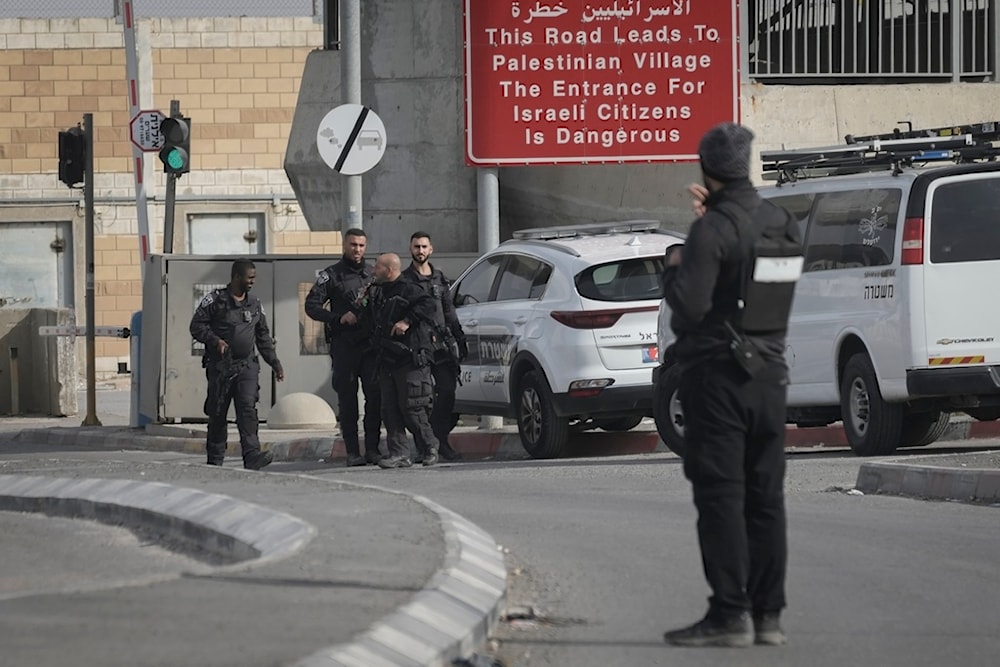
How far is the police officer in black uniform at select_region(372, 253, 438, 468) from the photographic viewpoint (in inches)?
583

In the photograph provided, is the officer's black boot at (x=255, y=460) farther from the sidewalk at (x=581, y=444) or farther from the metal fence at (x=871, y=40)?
the metal fence at (x=871, y=40)

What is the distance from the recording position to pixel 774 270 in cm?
692

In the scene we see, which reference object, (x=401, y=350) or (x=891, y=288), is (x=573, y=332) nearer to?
(x=401, y=350)

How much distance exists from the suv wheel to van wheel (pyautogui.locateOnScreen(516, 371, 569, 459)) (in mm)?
2565

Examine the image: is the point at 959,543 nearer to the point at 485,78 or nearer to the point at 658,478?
the point at 658,478

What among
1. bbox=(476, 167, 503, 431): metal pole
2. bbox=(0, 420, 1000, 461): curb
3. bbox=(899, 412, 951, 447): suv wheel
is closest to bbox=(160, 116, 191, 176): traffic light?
bbox=(0, 420, 1000, 461): curb

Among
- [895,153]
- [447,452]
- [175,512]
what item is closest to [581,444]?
[447,452]

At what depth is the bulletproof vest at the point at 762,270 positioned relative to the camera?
689 centimetres

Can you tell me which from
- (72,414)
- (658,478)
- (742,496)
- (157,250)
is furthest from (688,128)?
(157,250)

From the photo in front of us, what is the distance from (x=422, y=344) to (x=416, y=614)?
325 inches

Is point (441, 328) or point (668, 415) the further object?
point (441, 328)

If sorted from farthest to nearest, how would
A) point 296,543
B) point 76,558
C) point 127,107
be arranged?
point 127,107
point 76,558
point 296,543

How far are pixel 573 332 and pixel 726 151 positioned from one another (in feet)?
26.6

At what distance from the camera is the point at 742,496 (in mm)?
6812
